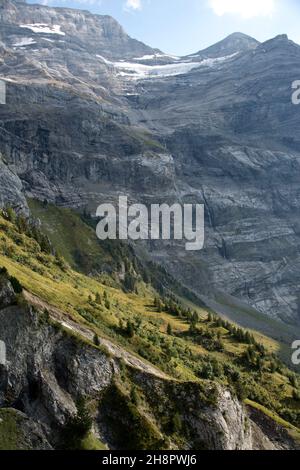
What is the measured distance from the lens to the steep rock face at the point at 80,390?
53.2 m

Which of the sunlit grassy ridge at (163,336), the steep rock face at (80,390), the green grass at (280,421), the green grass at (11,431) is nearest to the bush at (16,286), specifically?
the steep rock face at (80,390)

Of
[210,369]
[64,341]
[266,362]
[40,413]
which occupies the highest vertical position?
[64,341]

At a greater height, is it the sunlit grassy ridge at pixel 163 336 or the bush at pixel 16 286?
the bush at pixel 16 286

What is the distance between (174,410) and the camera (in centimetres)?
5850

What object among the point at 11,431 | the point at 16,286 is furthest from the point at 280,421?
the point at 11,431

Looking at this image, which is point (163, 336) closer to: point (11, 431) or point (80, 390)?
point (80, 390)

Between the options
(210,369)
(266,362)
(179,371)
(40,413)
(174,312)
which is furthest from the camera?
(174,312)

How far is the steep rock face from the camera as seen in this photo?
5325 cm

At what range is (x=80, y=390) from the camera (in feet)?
185

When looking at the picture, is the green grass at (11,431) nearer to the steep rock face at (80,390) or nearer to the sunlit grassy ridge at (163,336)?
the steep rock face at (80,390)

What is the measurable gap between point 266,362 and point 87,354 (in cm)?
6488

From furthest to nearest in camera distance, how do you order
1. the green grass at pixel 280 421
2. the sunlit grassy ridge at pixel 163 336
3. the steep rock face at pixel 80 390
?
the sunlit grassy ridge at pixel 163 336 < the green grass at pixel 280 421 < the steep rock face at pixel 80 390
